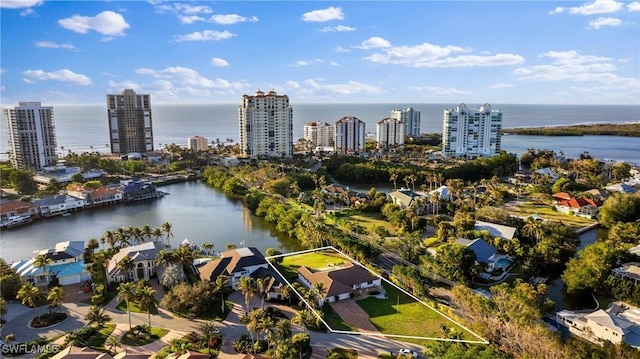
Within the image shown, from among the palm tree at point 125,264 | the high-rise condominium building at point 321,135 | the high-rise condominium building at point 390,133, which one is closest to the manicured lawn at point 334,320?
the palm tree at point 125,264

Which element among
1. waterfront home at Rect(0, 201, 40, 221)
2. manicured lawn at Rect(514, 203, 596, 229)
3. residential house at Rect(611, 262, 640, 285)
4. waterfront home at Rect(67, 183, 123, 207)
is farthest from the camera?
waterfront home at Rect(67, 183, 123, 207)

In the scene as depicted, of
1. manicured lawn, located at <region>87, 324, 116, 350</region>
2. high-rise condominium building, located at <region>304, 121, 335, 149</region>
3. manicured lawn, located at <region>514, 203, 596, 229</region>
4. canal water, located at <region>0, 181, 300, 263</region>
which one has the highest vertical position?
high-rise condominium building, located at <region>304, 121, 335, 149</region>

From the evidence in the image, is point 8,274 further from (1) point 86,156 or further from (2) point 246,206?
(1) point 86,156

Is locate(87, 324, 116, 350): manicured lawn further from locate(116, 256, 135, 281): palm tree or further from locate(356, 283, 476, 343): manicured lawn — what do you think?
locate(356, 283, 476, 343): manicured lawn


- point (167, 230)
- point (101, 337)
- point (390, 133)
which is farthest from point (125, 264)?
point (390, 133)

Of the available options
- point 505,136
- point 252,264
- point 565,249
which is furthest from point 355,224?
point 505,136

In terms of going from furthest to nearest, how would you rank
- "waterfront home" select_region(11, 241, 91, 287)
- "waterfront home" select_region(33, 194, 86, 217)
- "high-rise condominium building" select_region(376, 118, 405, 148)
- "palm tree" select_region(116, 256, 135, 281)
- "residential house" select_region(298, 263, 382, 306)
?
1. "high-rise condominium building" select_region(376, 118, 405, 148)
2. "waterfront home" select_region(33, 194, 86, 217)
3. "waterfront home" select_region(11, 241, 91, 287)
4. "palm tree" select_region(116, 256, 135, 281)
5. "residential house" select_region(298, 263, 382, 306)

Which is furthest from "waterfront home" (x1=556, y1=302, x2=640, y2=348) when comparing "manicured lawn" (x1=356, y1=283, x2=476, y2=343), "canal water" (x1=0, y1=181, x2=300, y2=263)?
"canal water" (x1=0, y1=181, x2=300, y2=263)
